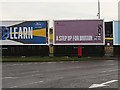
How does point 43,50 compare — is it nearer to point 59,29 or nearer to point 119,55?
point 59,29

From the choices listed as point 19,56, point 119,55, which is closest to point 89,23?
point 119,55

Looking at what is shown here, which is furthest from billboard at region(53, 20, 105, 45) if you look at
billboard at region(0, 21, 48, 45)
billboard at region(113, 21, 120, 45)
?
billboard at region(0, 21, 48, 45)

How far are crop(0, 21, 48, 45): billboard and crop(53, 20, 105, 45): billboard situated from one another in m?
1.34

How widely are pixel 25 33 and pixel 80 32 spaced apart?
17.1ft

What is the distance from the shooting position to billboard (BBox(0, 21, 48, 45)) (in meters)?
33.2

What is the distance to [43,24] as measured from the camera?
33250 millimetres

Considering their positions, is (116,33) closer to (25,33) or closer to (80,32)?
(80,32)

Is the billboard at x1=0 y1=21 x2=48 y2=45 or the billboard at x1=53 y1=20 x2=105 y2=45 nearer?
the billboard at x1=53 y1=20 x2=105 y2=45

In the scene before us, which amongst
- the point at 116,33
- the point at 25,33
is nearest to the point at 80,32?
the point at 116,33

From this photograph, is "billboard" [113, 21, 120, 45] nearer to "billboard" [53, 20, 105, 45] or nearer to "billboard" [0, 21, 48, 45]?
"billboard" [53, 20, 105, 45]

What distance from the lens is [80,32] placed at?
32562mm

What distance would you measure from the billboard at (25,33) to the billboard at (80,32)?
1.34 m

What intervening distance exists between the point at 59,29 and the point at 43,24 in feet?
5.39

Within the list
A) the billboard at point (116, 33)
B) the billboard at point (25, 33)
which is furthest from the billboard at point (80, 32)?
the billboard at point (25, 33)
